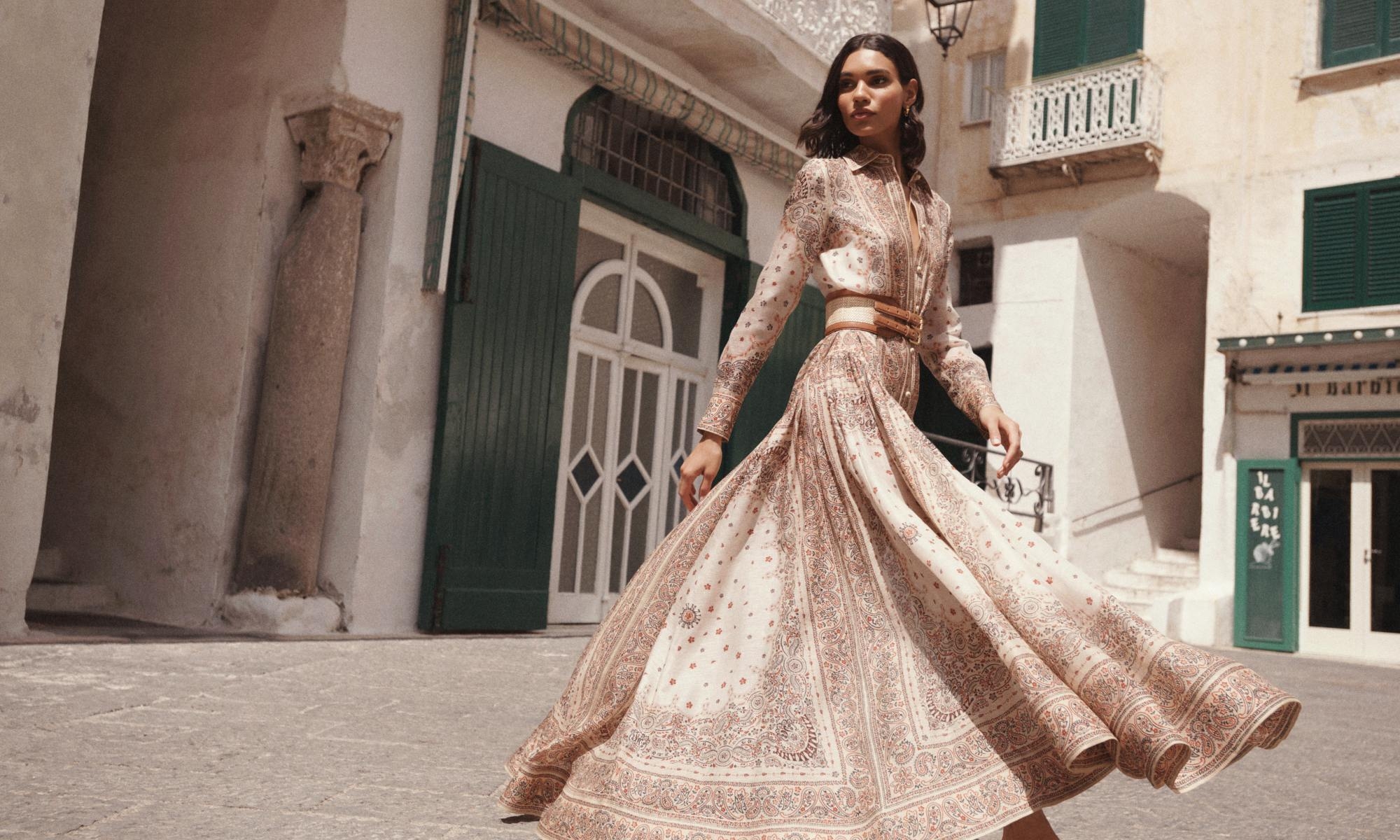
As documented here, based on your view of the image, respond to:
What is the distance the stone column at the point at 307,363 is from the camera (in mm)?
6773

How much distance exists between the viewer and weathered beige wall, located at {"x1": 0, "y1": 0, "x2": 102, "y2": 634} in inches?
215

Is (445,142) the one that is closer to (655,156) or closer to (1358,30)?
(655,156)

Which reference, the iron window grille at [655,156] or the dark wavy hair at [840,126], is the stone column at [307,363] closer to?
the iron window grille at [655,156]

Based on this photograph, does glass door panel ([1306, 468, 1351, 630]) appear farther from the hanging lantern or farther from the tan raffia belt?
the tan raffia belt

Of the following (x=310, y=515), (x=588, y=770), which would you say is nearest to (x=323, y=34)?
(x=310, y=515)

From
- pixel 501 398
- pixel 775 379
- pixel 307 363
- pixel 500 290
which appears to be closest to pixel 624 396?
pixel 775 379

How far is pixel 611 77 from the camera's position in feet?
28.0

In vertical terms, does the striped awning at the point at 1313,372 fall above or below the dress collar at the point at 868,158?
above

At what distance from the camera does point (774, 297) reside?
2572 mm

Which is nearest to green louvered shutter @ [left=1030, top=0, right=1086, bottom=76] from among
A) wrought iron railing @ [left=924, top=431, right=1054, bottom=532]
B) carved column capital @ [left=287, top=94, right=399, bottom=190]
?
wrought iron railing @ [left=924, top=431, right=1054, bottom=532]

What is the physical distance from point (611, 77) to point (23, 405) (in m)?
4.54

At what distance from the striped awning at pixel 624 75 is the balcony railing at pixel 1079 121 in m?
4.92

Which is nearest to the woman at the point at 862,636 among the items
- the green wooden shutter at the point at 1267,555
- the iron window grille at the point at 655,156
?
the iron window grille at the point at 655,156

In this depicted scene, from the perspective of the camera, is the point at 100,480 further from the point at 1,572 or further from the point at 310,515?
the point at 1,572
